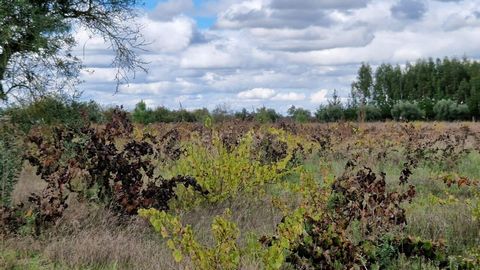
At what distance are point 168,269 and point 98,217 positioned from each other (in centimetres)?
198

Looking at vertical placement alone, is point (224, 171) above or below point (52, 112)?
below

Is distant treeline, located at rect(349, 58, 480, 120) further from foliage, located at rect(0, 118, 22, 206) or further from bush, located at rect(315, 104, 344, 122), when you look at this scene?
foliage, located at rect(0, 118, 22, 206)

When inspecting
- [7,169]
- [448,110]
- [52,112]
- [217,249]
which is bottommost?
[217,249]

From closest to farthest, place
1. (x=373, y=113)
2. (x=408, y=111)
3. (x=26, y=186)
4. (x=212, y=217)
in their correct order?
1. (x=212, y=217)
2. (x=26, y=186)
3. (x=408, y=111)
4. (x=373, y=113)

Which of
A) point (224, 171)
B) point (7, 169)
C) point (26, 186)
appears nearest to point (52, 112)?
point (26, 186)

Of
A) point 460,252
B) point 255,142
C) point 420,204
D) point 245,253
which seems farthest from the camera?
point 255,142

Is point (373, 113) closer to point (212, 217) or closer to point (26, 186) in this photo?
point (26, 186)

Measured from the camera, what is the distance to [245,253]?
489 cm

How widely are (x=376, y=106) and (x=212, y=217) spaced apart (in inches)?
1896

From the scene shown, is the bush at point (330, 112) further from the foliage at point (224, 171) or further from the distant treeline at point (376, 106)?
the foliage at point (224, 171)

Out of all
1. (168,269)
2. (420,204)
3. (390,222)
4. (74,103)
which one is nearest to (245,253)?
(168,269)

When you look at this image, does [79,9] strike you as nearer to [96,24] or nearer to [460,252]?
[96,24]

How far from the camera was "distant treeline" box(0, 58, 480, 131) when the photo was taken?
14559mm

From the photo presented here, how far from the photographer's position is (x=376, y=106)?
5369 cm
